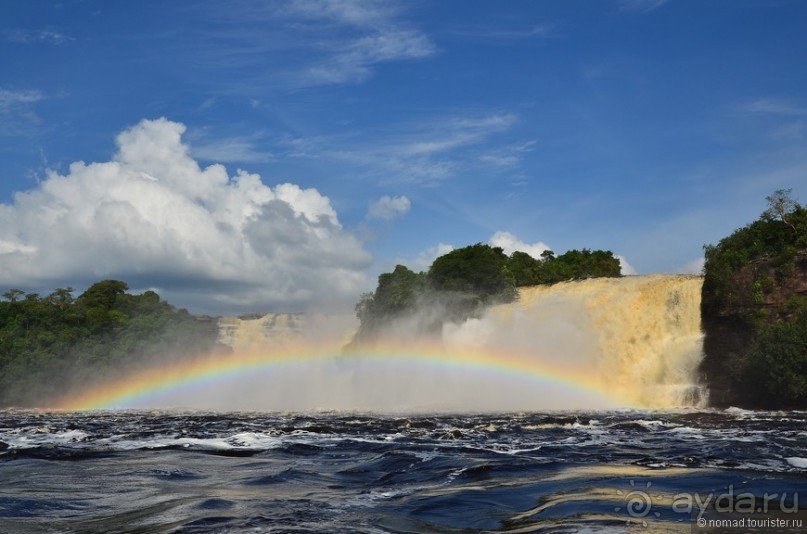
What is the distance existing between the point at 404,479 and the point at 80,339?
2972 inches

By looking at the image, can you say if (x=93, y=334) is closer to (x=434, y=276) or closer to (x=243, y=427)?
(x=434, y=276)

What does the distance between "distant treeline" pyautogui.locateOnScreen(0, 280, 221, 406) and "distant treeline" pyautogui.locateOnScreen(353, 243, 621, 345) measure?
68.9 feet

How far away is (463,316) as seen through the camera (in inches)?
2414

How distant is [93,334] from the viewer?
8412 centimetres

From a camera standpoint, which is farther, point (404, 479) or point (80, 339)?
point (80, 339)

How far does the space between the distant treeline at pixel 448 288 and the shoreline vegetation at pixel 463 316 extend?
0.44 ft

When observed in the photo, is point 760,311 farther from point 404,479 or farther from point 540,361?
point 404,479

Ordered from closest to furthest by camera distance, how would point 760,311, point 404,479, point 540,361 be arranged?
point 404,479
point 760,311
point 540,361

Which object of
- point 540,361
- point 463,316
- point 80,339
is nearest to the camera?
point 540,361

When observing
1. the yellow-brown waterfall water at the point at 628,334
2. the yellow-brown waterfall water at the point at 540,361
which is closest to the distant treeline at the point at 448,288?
the yellow-brown waterfall water at the point at 540,361

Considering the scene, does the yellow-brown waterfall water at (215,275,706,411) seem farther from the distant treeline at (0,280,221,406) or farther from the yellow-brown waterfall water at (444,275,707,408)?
the distant treeline at (0,280,221,406)

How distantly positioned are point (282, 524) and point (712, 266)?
4289 cm
